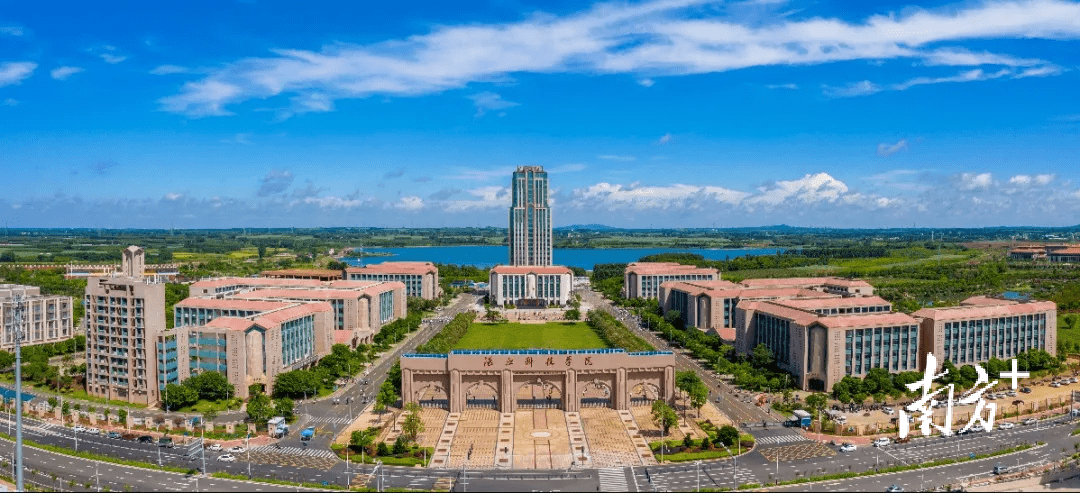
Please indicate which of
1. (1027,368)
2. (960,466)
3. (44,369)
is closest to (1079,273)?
(1027,368)

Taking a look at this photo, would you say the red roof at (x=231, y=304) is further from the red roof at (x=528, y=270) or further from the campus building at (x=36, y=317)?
the red roof at (x=528, y=270)

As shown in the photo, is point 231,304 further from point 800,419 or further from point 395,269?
point 395,269

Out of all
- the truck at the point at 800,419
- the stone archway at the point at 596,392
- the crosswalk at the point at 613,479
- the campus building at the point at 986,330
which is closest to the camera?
the crosswalk at the point at 613,479

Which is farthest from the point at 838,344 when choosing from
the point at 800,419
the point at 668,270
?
the point at 668,270

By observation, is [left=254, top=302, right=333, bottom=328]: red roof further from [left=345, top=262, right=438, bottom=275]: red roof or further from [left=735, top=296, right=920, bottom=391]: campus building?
[left=345, top=262, right=438, bottom=275]: red roof

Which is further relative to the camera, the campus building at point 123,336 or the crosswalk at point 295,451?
the campus building at point 123,336

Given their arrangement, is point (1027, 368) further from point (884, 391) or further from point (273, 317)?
point (273, 317)

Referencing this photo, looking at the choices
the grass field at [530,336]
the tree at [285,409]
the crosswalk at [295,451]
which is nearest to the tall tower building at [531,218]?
the grass field at [530,336]

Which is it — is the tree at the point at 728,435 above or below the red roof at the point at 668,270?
below
